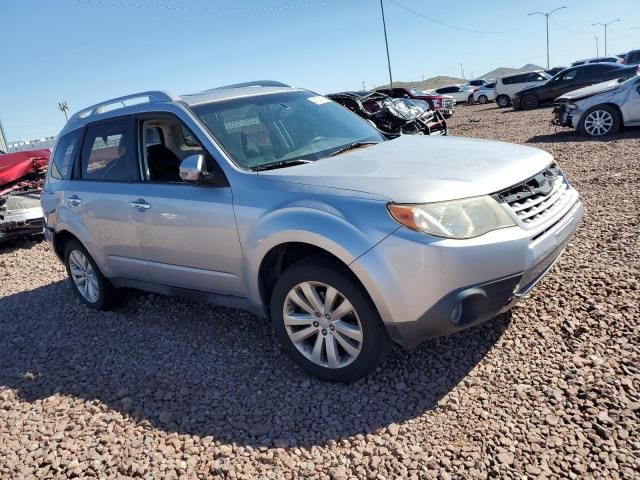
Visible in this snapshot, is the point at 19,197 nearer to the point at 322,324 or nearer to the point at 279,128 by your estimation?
the point at 279,128

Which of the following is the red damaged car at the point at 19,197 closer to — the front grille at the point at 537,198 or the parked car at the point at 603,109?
the front grille at the point at 537,198

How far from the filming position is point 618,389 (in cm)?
268

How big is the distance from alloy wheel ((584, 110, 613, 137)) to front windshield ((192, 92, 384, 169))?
838cm

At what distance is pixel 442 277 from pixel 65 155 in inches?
158

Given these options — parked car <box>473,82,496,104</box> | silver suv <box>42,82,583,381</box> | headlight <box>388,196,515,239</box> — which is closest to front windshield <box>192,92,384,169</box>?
silver suv <box>42,82,583,381</box>

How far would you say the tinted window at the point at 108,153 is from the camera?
417cm

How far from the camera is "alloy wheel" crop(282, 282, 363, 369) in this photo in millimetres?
2959

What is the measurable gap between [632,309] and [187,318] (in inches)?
134

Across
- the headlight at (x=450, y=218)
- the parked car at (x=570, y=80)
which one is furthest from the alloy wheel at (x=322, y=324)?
the parked car at (x=570, y=80)

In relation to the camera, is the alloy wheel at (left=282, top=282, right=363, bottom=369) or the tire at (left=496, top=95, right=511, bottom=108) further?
the tire at (left=496, top=95, right=511, bottom=108)

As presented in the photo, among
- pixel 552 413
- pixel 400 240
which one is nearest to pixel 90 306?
pixel 400 240

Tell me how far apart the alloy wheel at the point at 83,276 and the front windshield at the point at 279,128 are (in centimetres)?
216

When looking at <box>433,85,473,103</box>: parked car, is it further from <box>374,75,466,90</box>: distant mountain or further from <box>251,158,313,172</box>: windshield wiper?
<box>374,75,466,90</box>: distant mountain

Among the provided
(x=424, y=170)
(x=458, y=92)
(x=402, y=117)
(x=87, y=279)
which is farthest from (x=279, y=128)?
(x=458, y=92)
